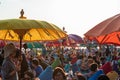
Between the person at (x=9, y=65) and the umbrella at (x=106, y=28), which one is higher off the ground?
the umbrella at (x=106, y=28)

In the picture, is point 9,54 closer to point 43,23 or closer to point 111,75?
point 43,23

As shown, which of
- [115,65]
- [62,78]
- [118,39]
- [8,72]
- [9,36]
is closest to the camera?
[62,78]

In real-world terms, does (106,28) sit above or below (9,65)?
above

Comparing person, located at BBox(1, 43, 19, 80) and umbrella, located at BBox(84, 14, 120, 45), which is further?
person, located at BBox(1, 43, 19, 80)

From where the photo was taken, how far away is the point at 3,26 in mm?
8992

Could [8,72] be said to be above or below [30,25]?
below

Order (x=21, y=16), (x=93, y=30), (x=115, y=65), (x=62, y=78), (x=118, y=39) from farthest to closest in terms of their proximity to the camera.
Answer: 1. (x=115, y=65)
2. (x=118, y=39)
3. (x=21, y=16)
4. (x=93, y=30)
5. (x=62, y=78)

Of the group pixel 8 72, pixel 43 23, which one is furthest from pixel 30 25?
pixel 8 72

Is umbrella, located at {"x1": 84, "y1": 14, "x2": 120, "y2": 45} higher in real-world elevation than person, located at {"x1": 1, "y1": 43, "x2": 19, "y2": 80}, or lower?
higher

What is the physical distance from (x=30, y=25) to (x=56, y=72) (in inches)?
72.4

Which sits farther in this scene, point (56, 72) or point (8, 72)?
point (8, 72)

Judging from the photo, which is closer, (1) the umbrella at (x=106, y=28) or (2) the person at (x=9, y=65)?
(1) the umbrella at (x=106, y=28)

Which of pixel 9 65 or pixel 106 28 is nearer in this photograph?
pixel 106 28

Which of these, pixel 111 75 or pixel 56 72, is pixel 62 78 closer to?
pixel 56 72
